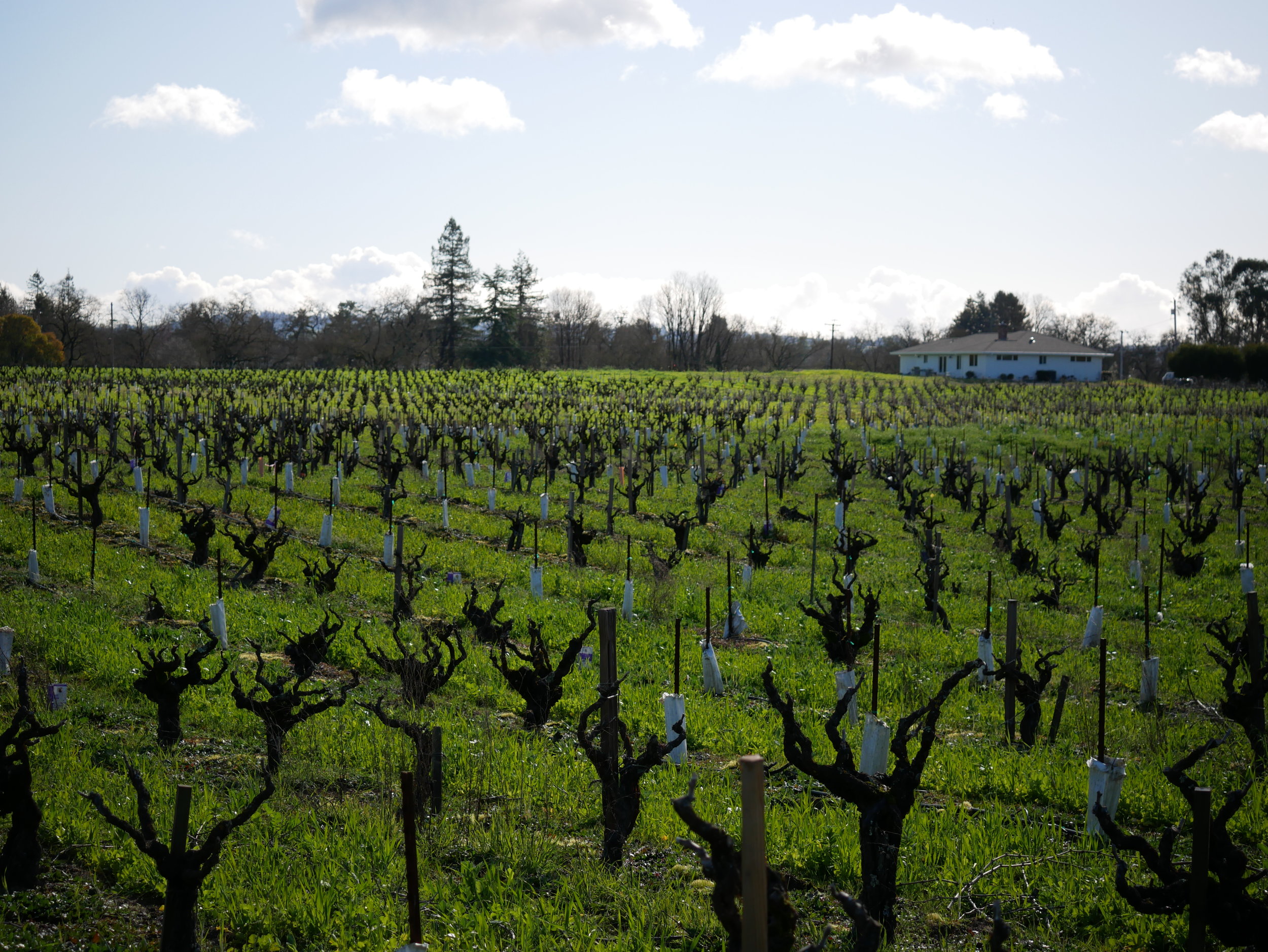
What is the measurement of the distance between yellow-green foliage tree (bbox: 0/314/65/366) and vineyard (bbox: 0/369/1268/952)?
4666cm

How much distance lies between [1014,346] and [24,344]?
245 ft

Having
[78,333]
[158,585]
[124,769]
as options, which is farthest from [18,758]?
[78,333]

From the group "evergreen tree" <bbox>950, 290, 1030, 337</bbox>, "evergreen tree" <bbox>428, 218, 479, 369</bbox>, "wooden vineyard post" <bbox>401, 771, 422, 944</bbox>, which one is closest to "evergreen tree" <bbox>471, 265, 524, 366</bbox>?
"evergreen tree" <bbox>428, 218, 479, 369</bbox>

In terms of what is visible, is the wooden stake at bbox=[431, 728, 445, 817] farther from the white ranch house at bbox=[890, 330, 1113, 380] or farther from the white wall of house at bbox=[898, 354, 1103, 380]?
the white wall of house at bbox=[898, 354, 1103, 380]

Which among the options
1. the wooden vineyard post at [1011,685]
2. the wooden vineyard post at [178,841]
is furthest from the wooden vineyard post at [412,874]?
the wooden vineyard post at [1011,685]

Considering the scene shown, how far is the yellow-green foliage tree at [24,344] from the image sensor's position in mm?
58281

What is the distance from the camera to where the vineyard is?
4.21 metres

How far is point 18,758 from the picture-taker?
4.48 meters

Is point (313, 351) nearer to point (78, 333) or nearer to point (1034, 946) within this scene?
point (78, 333)

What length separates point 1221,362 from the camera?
66.4 meters

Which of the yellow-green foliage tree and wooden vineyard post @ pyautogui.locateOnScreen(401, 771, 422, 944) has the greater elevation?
the yellow-green foliage tree

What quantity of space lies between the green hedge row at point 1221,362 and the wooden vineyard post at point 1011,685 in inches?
2728

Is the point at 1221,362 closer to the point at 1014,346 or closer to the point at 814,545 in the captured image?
the point at 1014,346

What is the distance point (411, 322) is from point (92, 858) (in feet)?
267
